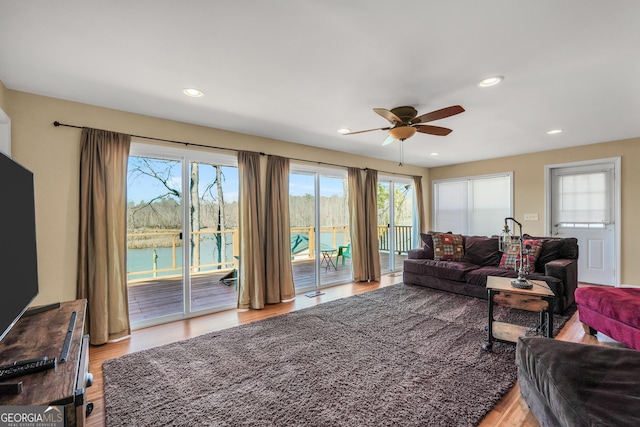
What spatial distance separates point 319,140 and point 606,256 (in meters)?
5.16

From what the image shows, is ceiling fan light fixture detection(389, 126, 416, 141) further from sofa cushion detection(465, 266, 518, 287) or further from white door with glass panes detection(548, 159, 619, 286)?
white door with glass panes detection(548, 159, 619, 286)

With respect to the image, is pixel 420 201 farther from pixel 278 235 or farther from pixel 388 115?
pixel 388 115

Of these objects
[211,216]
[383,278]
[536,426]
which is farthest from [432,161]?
[536,426]

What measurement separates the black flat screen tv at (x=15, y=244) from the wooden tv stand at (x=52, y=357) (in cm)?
15

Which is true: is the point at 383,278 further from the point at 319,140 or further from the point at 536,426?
the point at 536,426

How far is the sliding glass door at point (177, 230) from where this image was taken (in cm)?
338

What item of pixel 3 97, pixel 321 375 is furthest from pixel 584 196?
pixel 3 97

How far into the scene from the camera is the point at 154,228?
3479 millimetres

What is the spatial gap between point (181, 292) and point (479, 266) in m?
4.53

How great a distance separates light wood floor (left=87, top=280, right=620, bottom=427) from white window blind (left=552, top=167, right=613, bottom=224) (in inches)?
95.1

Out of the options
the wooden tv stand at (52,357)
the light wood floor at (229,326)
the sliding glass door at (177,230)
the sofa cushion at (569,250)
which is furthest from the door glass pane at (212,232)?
the sofa cushion at (569,250)

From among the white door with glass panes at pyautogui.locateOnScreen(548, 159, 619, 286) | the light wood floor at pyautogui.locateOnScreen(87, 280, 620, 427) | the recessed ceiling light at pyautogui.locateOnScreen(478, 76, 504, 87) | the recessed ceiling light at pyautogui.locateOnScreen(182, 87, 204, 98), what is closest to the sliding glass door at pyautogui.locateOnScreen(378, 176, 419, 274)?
the light wood floor at pyautogui.locateOnScreen(87, 280, 620, 427)

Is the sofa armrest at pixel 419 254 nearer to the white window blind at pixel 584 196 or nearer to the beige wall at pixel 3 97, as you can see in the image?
the white window blind at pixel 584 196

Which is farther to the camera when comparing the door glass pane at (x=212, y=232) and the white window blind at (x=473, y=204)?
the white window blind at (x=473, y=204)
